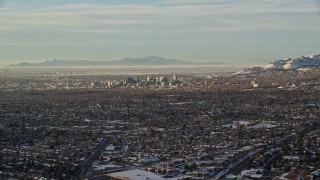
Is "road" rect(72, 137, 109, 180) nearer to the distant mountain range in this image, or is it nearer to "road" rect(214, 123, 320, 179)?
"road" rect(214, 123, 320, 179)

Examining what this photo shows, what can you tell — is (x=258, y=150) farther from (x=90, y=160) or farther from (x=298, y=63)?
(x=298, y=63)

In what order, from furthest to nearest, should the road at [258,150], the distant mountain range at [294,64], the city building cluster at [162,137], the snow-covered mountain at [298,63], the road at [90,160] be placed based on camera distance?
the snow-covered mountain at [298,63] → the distant mountain range at [294,64] → the city building cluster at [162,137] → the road at [90,160] → the road at [258,150]

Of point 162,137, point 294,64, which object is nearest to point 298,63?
point 294,64

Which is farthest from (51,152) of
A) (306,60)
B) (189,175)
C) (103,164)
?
(306,60)

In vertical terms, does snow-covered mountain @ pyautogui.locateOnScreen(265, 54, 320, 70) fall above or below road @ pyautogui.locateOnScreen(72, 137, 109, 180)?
above

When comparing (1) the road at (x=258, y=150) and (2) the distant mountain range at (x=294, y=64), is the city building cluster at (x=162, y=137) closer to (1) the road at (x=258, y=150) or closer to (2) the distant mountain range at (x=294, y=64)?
(1) the road at (x=258, y=150)

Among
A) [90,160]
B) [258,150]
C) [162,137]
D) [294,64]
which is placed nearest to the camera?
[90,160]

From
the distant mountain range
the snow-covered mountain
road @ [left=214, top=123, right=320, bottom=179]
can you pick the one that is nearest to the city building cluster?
road @ [left=214, top=123, right=320, bottom=179]

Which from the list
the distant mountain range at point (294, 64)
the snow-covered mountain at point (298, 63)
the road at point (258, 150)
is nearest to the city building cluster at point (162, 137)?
the road at point (258, 150)

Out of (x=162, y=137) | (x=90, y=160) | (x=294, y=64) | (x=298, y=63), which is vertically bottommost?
(x=90, y=160)

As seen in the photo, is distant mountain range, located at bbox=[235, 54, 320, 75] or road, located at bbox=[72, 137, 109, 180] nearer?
road, located at bbox=[72, 137, 109, 180]

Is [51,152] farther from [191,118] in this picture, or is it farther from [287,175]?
[191,118]
